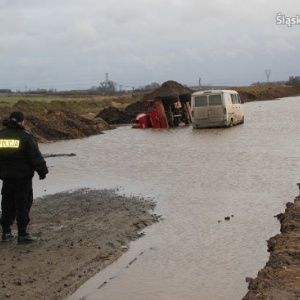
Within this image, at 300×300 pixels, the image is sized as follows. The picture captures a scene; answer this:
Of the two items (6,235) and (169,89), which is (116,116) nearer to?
(169,89)

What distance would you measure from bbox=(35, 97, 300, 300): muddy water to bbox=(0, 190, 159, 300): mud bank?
8.0 inches

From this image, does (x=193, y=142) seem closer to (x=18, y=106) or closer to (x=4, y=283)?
(x=4, y=283)

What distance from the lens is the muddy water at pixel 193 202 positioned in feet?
19.7

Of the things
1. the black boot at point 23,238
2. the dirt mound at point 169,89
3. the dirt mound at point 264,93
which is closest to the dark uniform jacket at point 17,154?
the black boot at point 23,238

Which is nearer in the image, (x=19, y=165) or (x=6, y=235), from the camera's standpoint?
(x=19, y=165)

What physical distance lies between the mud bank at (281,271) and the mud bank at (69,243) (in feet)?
5.92

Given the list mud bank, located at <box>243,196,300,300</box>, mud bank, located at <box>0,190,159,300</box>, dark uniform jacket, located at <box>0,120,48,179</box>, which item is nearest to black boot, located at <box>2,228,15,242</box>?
mud bank, located at <box>0,190,159,300</box>

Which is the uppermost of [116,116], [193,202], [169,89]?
[169,89]

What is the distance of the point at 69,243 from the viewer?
23.8ft

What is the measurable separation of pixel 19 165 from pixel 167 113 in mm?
25223

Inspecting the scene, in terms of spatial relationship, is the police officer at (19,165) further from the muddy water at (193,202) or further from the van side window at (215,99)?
the van side window at (215,99)

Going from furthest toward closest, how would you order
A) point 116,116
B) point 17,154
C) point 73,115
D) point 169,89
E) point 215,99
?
point 169,89, point 116,116, point 73,115, point 215,99, point 17,154

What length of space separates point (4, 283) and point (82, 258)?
1.12 m

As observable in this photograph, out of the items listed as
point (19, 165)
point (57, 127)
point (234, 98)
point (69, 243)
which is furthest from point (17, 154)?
point (234, 98)
